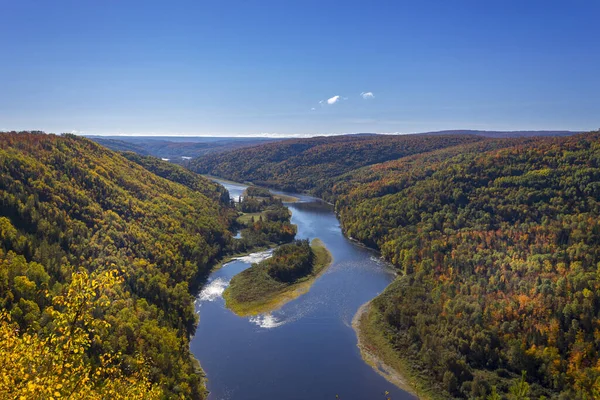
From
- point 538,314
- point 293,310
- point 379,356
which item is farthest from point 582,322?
point 293,310

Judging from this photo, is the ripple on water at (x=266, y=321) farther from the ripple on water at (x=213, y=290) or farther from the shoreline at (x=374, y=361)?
the shoreline at (x=374, y=361)

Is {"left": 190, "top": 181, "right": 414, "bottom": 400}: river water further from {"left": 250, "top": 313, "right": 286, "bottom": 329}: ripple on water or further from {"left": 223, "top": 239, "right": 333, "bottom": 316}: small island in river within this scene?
{"left": 223, "top": 239, "right": 333, "bottom": 316}: small island in river

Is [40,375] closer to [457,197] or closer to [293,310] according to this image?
[293,310]

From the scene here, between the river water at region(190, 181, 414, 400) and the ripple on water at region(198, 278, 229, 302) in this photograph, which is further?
the ripple on water at region(198, 278, 229, 302)

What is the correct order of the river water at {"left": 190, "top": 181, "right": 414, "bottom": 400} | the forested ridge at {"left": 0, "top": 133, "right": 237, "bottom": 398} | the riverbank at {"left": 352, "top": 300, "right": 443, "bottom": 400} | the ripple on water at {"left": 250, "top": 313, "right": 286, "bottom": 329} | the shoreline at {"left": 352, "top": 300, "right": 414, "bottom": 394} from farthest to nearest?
the ripple on water at {"left": 250, "top": 313, "right": 286, "bottom": 329}
the shoreline at {"left": 352, "top": 300, "right": 414, "bottom": 394}
the riverbank at {"left": 352, "top": 300, "right": 443, "bottom": 400}
the river water at {"left": 190, "top": 181, "right": 414, "bottom": 400}
the forested ridge at {"left": 0, "top": 133, "right": 237, "bottom": 398}

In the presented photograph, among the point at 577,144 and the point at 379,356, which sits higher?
the point at 577,144

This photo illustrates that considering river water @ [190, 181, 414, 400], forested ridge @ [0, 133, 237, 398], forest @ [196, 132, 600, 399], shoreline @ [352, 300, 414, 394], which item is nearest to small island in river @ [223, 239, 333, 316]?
river water @ [190, 181, 414, 400]
